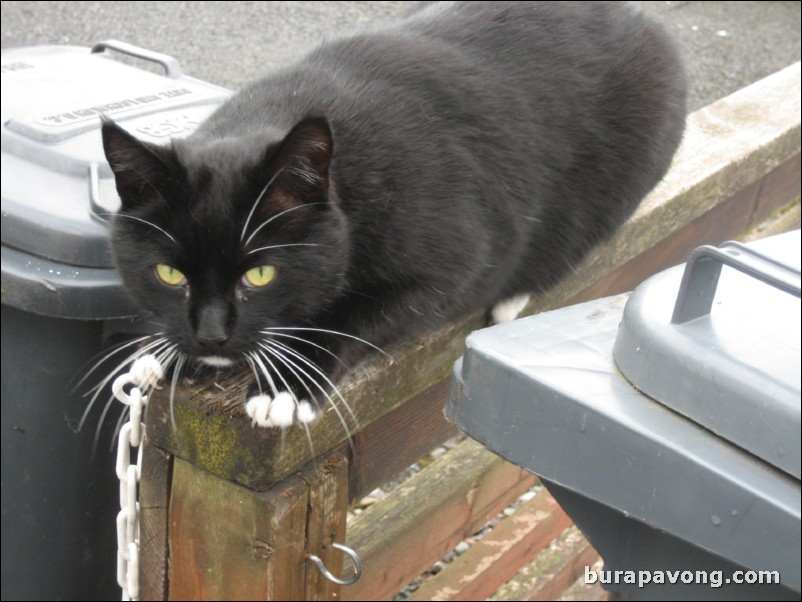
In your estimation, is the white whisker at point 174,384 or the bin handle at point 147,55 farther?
the bin handle at point 147,55

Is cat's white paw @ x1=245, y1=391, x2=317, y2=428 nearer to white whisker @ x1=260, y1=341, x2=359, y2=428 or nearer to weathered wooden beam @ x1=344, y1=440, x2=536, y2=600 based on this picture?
white whisker @ x1=260, y1=341, x2=359, y2=428

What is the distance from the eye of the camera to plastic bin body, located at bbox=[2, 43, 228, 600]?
177cm

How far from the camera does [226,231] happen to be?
1.46 metres

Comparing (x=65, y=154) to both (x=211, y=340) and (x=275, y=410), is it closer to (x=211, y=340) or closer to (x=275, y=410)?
(x=211, y=340)

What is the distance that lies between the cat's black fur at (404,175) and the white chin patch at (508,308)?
0.09ft

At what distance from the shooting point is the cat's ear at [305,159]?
1.39 m

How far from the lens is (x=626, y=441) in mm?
852

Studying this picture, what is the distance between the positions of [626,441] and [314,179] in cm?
77

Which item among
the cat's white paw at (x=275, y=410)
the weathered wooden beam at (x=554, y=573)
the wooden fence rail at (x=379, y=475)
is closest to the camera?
the cat's white paw at (x=275, y=410)

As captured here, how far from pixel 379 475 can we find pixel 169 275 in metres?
0.57

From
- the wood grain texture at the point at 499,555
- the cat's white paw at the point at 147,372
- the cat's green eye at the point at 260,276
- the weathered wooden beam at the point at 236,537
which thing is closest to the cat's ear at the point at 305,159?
the cat's green eye at the point at 260,276

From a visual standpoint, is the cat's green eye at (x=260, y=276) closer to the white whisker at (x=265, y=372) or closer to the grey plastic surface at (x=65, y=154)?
the white whisker at (x=265, y=372)

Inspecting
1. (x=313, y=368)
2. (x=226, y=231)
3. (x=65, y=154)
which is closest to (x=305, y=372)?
(x=313, y=368)

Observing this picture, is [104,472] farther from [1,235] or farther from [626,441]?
[626,441]
